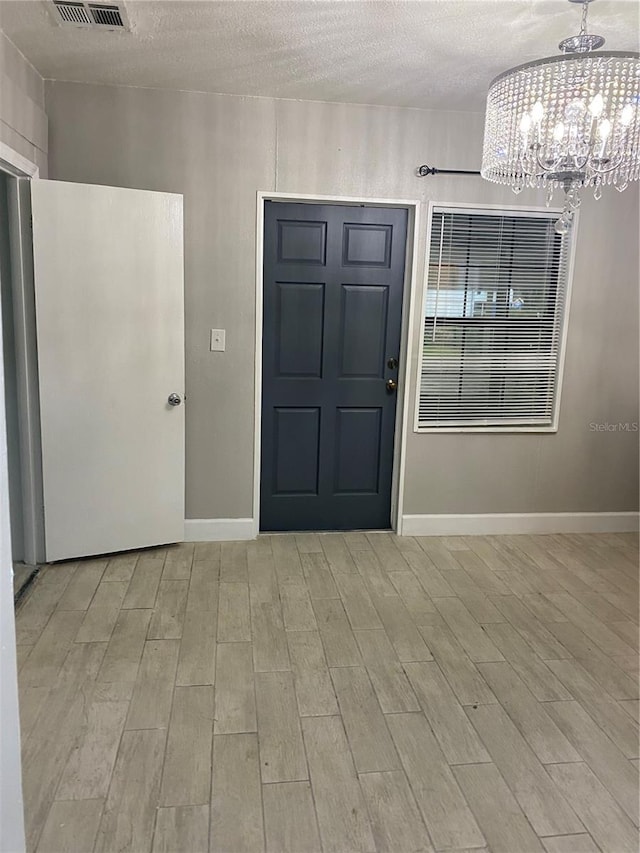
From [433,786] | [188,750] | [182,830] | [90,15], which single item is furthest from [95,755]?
[90,15]

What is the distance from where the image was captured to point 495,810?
1.75m

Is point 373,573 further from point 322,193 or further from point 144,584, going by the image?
point 322,193

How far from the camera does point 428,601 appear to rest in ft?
9.81

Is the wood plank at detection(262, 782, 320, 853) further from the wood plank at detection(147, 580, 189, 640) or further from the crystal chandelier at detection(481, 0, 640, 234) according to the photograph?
the crystal chandelier at detection(481, 0, 640, 234)

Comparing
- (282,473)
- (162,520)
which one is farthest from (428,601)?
(162,520)

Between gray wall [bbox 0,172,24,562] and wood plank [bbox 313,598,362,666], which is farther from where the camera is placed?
gray wall [bbox 0,172,24,562]

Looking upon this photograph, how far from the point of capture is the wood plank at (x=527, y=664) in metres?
2.30

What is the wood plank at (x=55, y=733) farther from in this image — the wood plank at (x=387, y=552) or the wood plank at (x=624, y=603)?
the wood plank at (x=624, y=603)

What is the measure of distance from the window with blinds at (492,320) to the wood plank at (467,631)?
1.18 meters

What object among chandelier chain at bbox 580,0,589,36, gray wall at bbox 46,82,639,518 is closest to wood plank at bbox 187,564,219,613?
gray wall at bbox 46,82,639,518

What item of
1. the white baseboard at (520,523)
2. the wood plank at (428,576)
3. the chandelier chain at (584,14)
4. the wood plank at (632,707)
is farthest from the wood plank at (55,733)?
the chandelier chain at (584,14)

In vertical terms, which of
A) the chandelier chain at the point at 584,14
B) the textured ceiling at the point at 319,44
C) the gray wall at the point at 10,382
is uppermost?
the textured ceiling at the point at 319,44

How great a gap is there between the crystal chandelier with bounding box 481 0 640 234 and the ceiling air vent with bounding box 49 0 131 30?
1.47 m

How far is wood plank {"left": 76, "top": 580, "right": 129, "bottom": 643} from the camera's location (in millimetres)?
2584
